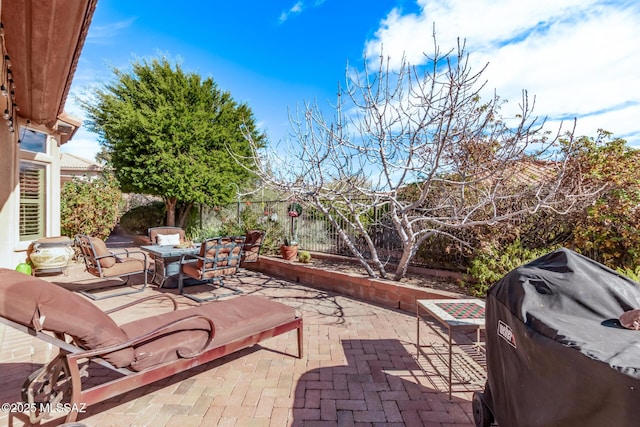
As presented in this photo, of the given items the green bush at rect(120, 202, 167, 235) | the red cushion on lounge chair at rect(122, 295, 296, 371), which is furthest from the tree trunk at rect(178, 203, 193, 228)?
the red cushion on lounge chair at rect(122, 295, 296, 371)

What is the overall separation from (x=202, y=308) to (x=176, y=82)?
446 inches

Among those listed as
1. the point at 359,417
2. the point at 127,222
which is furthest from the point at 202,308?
the point at 127,222

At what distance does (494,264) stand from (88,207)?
9854mm

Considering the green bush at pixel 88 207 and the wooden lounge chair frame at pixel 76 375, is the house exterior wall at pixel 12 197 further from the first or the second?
the wooden lounge chair frame at pixel 76 375

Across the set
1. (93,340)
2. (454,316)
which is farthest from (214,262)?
(454,316)

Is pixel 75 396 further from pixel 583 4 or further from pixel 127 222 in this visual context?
pixel 127 222

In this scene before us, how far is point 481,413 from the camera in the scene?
2.04 metres

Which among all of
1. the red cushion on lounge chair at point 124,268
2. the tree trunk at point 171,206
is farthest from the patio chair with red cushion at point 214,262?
the tree trunk at point 171,206

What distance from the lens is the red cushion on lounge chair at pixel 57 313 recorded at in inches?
72.6

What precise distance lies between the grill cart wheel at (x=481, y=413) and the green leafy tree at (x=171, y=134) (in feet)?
30.2

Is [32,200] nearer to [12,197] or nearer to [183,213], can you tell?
[12,197]

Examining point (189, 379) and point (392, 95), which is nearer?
point (189, 379)

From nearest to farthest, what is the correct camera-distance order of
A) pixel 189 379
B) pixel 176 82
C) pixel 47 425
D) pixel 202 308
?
pixel 47 425 < pixel 189 379 < pixel 202 308 < pixel 176 82

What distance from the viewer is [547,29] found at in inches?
186
